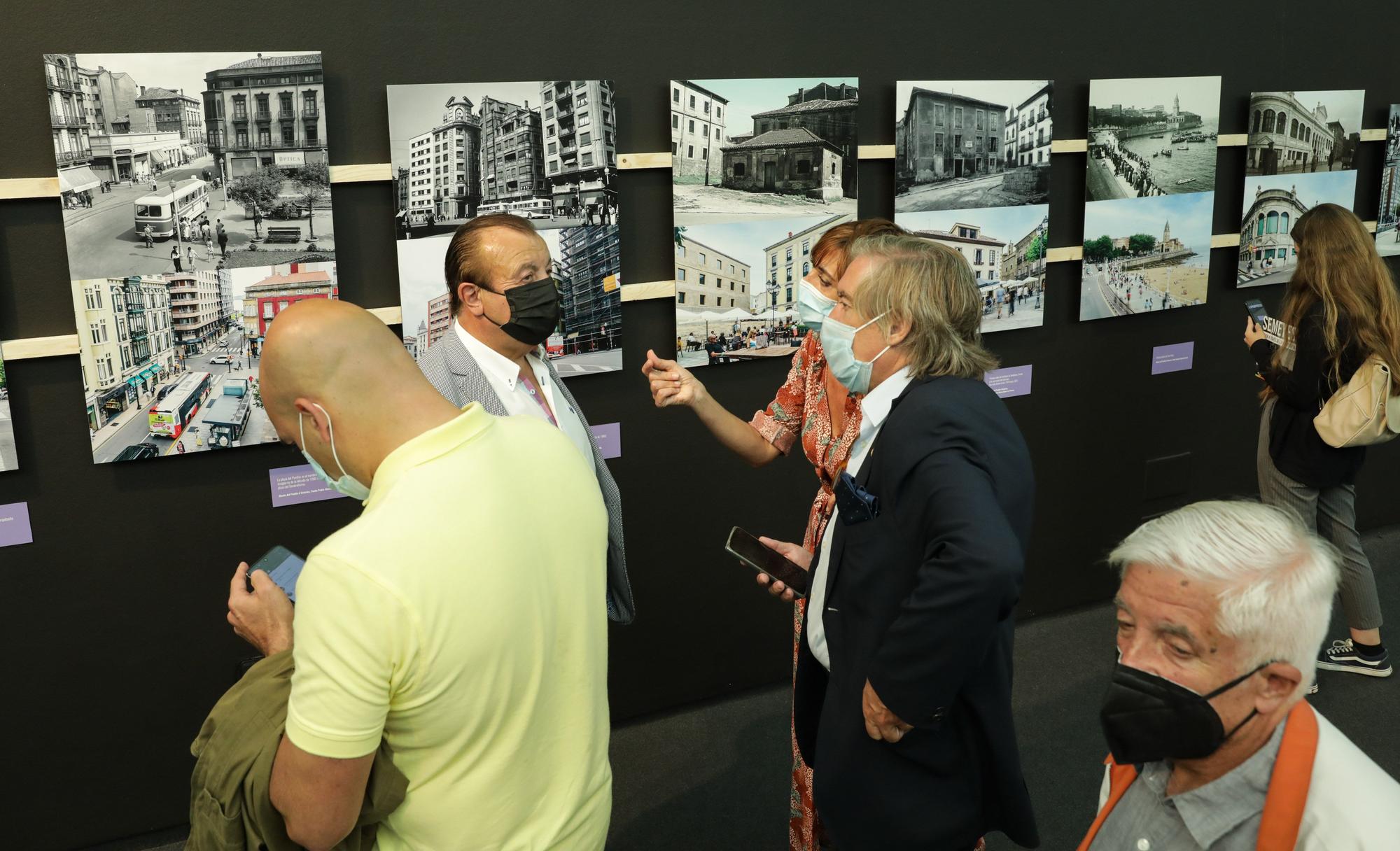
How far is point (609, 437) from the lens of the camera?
3906 mm

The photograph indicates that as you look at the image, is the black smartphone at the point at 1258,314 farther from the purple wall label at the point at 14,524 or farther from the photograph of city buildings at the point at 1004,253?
the purple wall label at the point at 14,524

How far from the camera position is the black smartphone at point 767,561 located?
2.79m

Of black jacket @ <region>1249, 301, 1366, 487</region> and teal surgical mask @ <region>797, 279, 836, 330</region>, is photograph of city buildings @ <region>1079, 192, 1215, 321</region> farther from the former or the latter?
teal surgical mask @ <region>797, 279, 836, 330</region>

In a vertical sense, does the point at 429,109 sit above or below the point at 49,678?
above

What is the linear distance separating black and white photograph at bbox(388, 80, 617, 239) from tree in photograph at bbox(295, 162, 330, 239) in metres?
0.21

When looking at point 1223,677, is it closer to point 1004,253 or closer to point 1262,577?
point 1262,577

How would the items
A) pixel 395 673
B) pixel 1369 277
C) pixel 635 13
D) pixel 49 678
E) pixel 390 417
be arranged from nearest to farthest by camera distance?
pixel 395 673
pixel 390 417
pixel 49 678
pixel 635 13
pixel 1369 277

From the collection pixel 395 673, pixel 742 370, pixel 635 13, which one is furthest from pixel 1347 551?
pixel 395 673

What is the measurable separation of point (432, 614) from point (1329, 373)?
3936mm

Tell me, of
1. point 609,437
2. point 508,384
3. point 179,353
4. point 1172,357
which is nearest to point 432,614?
point 508,384

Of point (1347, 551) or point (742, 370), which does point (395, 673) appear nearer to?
point (742, 370)

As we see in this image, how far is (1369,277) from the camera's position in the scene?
4012 mm

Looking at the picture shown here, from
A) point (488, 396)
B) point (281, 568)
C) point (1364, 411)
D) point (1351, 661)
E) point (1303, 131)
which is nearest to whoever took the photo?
point (281, 568)

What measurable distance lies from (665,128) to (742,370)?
97 centimetres
